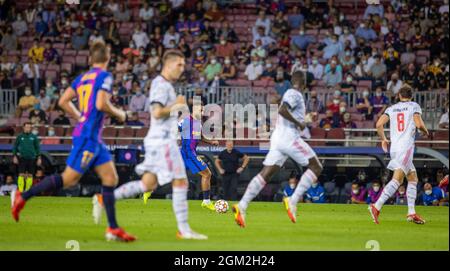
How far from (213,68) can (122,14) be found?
5285 mm

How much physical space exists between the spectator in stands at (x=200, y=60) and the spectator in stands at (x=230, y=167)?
6.33 meters

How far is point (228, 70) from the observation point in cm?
3269

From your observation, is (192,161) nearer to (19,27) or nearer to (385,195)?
(385,195)

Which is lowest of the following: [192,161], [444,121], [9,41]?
[192,161]

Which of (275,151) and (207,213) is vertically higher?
(275,151)

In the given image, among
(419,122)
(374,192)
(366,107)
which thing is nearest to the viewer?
(419,122)

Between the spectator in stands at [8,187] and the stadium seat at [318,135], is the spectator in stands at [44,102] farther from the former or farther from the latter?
the stadium seat at [318,135]

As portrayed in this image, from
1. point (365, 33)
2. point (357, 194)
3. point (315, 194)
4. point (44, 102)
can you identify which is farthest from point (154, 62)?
point (357, 194)

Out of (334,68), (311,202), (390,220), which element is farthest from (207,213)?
(334,68)

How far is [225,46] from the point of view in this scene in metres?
33.7

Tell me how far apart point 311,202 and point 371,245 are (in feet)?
42.2

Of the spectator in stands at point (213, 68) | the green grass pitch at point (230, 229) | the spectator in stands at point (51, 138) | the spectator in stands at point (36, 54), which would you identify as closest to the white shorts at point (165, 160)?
the green grass pitch at point (230, 229)

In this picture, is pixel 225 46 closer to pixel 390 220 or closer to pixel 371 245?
pixel 390 220

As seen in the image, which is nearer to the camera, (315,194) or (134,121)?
(315,194)
